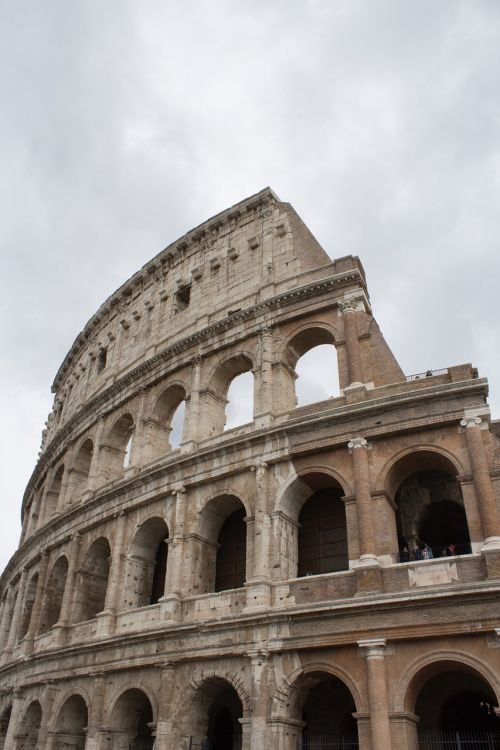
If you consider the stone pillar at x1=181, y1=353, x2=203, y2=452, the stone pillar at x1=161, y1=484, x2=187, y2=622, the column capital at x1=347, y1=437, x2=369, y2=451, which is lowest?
the stone pillar at x1=161, y1=484, x2=187, y2=622

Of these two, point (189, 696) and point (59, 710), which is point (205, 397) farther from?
point (59, 710)

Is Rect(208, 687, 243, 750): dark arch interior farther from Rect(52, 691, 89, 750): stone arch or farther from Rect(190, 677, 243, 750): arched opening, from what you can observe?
Rect(52, 691, 89, 750): stone arch

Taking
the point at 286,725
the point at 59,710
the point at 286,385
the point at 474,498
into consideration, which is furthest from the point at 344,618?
the point at 59,710

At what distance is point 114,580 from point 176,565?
2.63 m

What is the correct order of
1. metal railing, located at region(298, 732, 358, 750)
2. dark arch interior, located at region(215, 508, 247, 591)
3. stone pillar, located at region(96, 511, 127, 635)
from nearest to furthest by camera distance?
metal railing, located at region(298, 732, 358, 750) → dark arch interior, located at region(215, 508, 247, 591) → stone pillar, located at region(96, 511, 127, 635)

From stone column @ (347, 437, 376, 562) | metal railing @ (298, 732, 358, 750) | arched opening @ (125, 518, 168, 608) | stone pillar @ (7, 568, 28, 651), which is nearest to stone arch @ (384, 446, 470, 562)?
stone column @ (347, 437, 376, 562)

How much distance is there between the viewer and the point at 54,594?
21.3m

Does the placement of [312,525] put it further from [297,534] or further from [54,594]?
[54,594]

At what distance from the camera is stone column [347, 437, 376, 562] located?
12.8 meters

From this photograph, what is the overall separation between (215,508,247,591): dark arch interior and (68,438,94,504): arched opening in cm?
814

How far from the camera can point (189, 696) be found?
46.1 ft

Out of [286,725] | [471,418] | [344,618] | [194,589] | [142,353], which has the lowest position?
[286,725]

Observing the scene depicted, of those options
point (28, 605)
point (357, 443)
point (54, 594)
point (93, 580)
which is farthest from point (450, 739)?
point (28, 605)

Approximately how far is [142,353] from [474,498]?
526 inches
